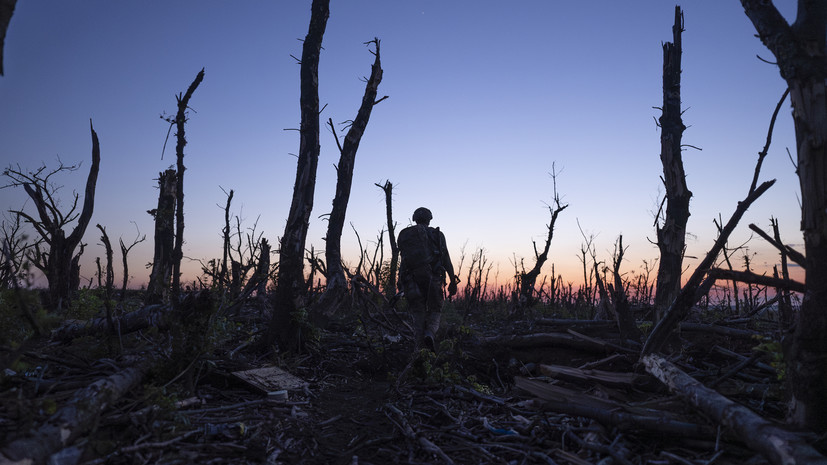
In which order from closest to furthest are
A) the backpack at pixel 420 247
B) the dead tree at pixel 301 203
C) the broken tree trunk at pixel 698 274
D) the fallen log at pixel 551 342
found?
the broken tree trunk at pixel 698 274
the fallen log at pixel 551 342
the dead tree at pixel 301 203
the backpack at pixel 420 247

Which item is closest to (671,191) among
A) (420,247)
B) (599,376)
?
(599,376)

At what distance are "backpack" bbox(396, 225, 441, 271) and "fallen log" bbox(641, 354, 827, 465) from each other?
425 centimetres

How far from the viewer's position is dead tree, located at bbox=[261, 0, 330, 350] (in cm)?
761

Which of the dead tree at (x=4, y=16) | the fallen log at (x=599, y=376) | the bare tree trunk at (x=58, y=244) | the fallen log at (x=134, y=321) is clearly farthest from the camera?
the bare tree trunk at (x=58, y=244)

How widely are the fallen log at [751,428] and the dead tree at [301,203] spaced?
5.65 metres

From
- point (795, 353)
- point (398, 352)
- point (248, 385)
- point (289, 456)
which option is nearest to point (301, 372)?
point (248, 385)

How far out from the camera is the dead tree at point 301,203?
7609mm

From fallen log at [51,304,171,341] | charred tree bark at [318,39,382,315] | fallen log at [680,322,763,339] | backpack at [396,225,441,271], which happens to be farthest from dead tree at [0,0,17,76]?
fallen log at [680,322,763,339]

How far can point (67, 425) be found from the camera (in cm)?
335

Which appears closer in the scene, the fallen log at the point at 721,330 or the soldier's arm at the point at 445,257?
the fallen log at the point at 721,330

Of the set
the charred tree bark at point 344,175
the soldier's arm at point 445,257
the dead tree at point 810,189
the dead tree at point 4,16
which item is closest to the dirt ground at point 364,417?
the dead tree at point 810,189

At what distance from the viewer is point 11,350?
3.65 metres

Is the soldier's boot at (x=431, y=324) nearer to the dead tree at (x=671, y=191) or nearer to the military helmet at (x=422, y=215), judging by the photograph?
the military helmet at (x=422, y=215)

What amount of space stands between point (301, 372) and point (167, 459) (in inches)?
138
